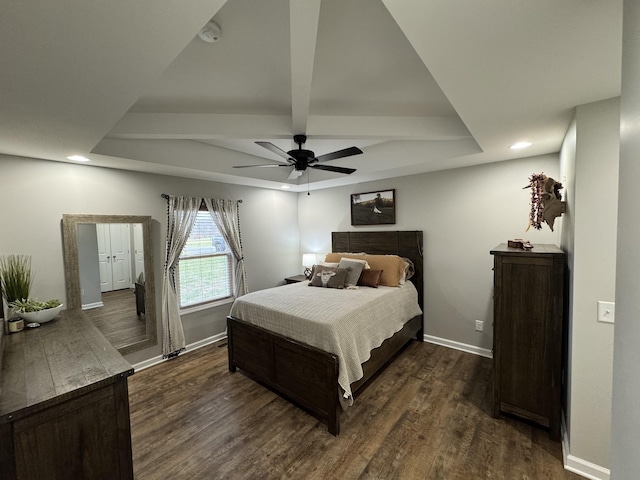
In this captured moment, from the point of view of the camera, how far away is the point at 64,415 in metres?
1.26

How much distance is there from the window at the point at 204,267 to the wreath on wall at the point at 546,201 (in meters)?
3.73

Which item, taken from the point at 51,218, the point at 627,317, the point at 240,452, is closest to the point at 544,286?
the point at 627,317

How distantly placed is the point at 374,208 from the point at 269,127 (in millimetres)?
2210

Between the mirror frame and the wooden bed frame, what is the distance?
1.06m

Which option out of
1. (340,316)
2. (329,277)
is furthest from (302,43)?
(329,277)

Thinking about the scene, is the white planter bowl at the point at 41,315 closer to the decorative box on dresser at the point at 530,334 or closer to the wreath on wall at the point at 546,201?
the decorative box on dresser at the point at 530,334

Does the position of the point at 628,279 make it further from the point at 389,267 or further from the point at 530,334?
the point at 389,267

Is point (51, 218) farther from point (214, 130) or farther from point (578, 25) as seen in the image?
point (578, 25)

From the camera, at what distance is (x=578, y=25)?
39.6 inches

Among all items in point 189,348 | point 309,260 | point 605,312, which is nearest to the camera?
point 605,312

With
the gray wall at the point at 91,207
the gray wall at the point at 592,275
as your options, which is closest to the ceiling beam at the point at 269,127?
the gray wall at the point at 592,275

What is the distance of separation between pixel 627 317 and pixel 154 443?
280 centimetres

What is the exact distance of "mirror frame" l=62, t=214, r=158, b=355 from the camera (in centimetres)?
264

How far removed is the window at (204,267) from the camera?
3.61 metres
